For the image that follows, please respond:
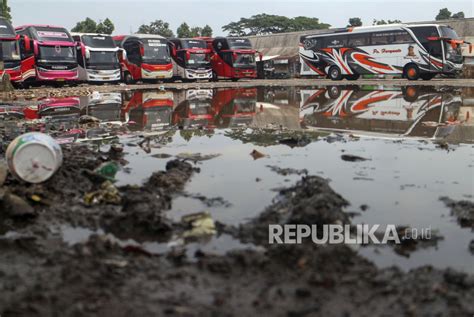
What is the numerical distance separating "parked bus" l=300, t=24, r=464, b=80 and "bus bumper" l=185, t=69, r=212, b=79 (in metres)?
6.31

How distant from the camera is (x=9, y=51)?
1948 cm

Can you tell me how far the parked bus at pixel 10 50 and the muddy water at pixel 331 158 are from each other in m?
9.77

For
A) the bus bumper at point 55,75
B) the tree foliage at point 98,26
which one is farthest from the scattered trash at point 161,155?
the tree foliage at point 98,26

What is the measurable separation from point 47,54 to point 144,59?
233 inches

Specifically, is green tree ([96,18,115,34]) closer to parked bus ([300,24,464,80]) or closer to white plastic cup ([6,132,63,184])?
parked bus ([300,24,464,80])

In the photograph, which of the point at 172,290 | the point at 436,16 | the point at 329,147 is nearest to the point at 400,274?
the point at 172,290

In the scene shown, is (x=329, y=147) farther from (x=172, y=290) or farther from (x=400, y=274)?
(x=172, y=290)

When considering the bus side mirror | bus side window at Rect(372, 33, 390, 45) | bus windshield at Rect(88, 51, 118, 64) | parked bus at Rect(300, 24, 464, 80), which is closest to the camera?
the bus side mirror

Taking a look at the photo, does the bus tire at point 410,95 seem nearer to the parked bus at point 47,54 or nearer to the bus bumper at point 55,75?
the bus bumper at point 55,75

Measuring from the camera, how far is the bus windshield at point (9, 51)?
63.0 feet

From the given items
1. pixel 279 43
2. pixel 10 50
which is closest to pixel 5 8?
pixel 10 50

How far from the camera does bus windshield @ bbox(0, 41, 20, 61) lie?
63.0 ft

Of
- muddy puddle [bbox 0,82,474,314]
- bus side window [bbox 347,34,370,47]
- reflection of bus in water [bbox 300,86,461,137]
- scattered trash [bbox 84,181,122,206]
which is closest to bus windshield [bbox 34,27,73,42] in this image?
muddy puddle [bbox 0,82,474,314]

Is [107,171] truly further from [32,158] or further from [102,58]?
[102,58]
